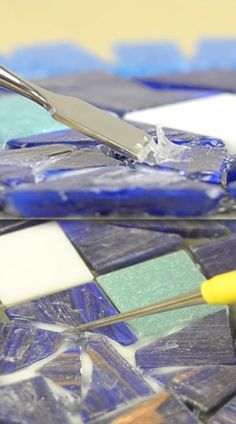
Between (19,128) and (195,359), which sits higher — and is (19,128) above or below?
above

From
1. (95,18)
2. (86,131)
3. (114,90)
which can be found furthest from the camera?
(95,18)

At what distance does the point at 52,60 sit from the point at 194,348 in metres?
0.85

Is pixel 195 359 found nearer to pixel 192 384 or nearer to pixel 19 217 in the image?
pixel 192 384

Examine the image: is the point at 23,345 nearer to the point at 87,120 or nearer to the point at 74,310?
the point at 74,310

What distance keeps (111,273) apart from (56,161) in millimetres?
125

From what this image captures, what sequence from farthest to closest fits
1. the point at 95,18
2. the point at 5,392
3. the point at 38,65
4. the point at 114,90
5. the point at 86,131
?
the point at 95,18
the point at 38,65
the point at 114,90
the point at 86,131
the point at 5,392

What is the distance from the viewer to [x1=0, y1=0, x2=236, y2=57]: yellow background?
1.55 m

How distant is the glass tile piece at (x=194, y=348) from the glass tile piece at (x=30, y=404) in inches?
3.4

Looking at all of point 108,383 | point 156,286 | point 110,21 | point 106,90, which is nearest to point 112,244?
point 156,286

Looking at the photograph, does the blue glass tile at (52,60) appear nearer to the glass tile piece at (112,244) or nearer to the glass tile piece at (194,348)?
the glass tile piece at (112,244)

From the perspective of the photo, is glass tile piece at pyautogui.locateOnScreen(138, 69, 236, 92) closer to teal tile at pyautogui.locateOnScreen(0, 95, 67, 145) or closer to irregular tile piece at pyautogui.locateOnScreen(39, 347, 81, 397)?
teal tile at pyautogui.locateOnScreen(0, 95, 67, 145)

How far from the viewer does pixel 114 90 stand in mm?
1153

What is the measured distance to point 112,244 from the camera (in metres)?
0.76

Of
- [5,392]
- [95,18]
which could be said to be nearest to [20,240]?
[5,392]
